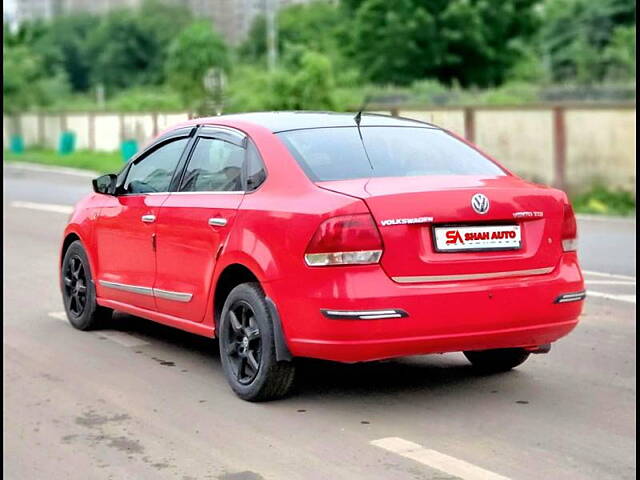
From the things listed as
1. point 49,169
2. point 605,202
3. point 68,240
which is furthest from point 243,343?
point 49,169

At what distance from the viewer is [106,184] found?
864cm

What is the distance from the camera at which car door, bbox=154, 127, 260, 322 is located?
7180 millimetres

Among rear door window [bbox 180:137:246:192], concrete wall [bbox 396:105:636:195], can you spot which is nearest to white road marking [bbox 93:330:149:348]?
rear door window [bbox 180:137:246:192]

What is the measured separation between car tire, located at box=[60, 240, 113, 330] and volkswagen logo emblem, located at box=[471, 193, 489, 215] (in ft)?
11.1

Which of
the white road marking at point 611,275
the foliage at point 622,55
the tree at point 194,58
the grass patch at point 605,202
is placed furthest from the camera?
the foliage at point 622,55

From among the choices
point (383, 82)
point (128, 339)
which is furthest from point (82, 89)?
point (128, 339)

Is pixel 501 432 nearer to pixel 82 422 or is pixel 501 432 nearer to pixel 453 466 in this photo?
pixel 453 466

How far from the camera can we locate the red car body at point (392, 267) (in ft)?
20.6

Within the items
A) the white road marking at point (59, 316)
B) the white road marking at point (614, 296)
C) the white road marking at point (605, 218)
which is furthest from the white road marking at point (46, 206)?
the white road marking at point (614, 296)

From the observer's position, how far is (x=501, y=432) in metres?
6.15

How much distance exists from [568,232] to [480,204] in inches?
25.6

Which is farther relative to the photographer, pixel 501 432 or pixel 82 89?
pixel 82 89

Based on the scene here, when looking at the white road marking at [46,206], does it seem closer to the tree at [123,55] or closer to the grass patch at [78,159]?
the grass patch at [78,159]

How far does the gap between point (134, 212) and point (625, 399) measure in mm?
3250
